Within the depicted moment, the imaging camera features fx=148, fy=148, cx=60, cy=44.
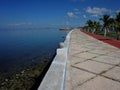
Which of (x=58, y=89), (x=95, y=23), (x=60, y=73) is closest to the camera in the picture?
(x=58, y=89)

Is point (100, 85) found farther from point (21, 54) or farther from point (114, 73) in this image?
point (21, 54)

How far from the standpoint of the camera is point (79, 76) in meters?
4.35

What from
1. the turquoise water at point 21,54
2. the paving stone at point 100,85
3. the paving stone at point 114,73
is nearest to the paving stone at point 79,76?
the paving stone at point 100,85

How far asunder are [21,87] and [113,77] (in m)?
5.81

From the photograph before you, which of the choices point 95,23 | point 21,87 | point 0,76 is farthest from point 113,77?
point 95,23

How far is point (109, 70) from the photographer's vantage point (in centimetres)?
488

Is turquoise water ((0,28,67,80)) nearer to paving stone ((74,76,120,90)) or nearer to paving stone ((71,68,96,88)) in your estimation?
paving stone ((71,68,96,88))

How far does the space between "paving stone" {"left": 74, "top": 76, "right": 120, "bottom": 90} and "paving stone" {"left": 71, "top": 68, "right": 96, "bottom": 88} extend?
0.19 m

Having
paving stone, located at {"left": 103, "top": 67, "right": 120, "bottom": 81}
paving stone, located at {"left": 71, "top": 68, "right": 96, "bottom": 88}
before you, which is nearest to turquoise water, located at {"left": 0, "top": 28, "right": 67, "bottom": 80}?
paving stone, located at {"left": 71, "top": 68, "right": 96, "bottom": 88}

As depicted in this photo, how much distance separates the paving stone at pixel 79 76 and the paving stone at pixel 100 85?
19 centimetres

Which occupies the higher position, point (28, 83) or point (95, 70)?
point (95, 70)

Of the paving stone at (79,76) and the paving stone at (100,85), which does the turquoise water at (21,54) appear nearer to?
the paving stone at (79,76)

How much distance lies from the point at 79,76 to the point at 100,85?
78 cm

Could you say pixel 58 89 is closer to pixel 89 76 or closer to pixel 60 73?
pixel 60 73
